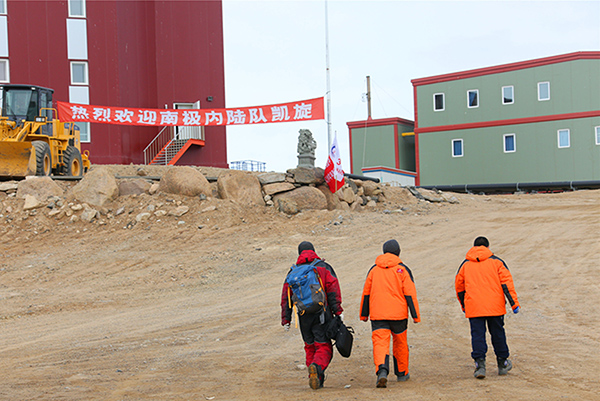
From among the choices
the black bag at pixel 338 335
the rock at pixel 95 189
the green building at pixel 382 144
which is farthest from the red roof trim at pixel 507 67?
the black bag at pixel 338 335

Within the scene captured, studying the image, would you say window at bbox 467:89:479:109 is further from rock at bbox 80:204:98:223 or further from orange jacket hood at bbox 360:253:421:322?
orange jacket hood at bbox 360:253:421:322

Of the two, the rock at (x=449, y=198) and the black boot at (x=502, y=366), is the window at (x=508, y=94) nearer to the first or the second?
the rock at (x=449, y=198)

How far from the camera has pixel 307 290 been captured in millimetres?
5883

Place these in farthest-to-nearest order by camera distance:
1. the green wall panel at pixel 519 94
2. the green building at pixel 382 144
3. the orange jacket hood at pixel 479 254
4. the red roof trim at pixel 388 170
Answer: the green building at pixel 382 144
the red roof trim at pixel 388 170
the green wall panel at pixel 519 94
the orange jacket hood at pixel 479 254

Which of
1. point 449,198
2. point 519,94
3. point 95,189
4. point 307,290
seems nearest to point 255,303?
point 307,290

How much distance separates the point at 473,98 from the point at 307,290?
2745 centimetres

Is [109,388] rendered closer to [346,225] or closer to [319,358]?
[319,358]

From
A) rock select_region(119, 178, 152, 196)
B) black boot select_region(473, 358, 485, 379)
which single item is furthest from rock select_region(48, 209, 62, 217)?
black boot select_region(473, 358, 485, 379)

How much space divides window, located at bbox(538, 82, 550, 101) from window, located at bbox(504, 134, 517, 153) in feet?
7.43

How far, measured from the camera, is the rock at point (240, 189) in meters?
19.1

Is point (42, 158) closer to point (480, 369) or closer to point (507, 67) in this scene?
point (480, 369)

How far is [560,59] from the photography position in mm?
28547

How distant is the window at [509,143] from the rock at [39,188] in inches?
852

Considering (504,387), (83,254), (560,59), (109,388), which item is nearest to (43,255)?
(83,254)
